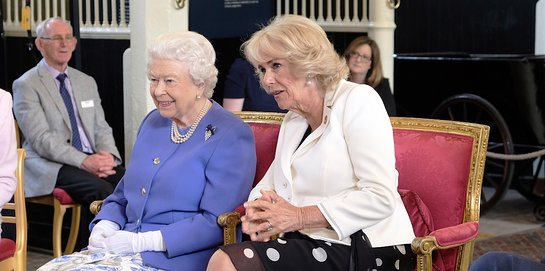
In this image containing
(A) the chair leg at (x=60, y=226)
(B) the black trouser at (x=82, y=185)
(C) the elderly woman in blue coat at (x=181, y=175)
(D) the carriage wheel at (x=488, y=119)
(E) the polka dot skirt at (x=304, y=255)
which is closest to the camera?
(E) the polka dot skirt at (x=304, y=255)

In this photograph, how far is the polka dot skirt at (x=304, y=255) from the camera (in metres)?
3.63

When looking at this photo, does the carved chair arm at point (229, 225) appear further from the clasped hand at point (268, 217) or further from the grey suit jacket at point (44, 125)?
the grey suit jacket at point (44, 125)

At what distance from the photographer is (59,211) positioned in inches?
246

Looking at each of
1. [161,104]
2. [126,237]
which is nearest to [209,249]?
[126,237]

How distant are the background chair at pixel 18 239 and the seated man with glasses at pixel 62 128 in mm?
1582

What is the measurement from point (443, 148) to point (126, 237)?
1.19 meters

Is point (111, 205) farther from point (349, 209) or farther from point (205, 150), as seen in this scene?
point (349, 209)

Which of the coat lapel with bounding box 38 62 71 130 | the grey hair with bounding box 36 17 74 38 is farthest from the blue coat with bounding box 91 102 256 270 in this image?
the grey hair with bounding box 36 17 74 38

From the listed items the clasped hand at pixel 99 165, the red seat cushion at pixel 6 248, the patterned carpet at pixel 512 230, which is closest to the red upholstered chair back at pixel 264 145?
the red seat cushion at pixel 6 248

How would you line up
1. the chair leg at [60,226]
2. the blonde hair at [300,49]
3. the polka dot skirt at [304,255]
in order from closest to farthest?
the polka dot skirt at [304,255]
the blonde hair at [300,49]
the chair leg at [60,226]

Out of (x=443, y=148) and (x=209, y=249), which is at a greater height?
(x=443, y=148)

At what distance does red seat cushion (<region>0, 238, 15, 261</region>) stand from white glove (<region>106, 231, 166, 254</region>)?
27.1 inches

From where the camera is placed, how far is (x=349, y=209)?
3695mm

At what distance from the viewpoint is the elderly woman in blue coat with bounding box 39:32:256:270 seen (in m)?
3.92
